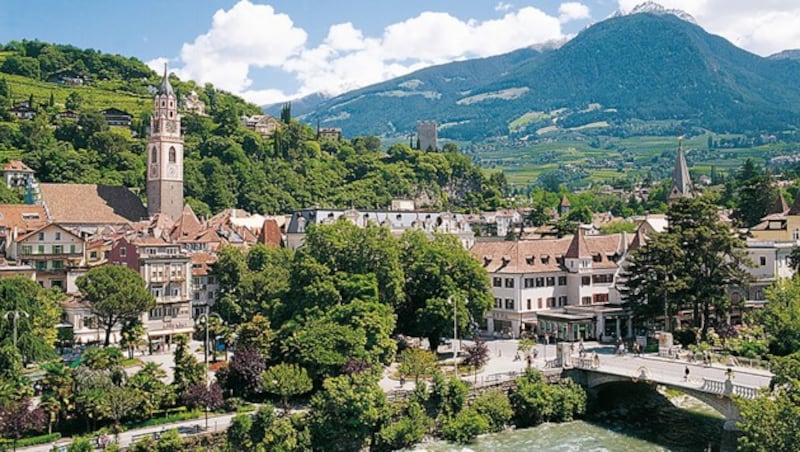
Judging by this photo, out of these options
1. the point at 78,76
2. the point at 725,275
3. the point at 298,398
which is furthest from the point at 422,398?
the point at 78,76

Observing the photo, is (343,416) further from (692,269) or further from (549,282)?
(549,282)

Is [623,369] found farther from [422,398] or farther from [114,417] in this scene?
[114,417]

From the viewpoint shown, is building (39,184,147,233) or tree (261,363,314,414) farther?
building (39,184,147,233)

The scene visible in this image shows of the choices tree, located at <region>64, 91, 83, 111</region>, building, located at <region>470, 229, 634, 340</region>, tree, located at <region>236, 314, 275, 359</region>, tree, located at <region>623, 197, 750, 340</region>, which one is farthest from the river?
tree, located at <region>64, 91, 83, 111</region>

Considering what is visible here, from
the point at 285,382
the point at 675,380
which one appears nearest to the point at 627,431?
the point at 675,380

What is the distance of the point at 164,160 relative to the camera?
9681 centimetres

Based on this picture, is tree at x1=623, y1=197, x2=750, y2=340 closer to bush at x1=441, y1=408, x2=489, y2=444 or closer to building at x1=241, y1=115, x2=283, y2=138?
Answer: bush at x1=441, y1=408, x2=489, y2=444

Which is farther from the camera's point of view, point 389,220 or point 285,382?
point 389,220

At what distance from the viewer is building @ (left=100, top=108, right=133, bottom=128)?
139m

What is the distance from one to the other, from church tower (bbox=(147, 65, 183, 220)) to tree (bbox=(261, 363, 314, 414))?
5827 centimetres

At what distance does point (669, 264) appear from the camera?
55.5m

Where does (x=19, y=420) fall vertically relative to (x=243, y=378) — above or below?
below

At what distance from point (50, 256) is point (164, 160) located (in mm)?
33275

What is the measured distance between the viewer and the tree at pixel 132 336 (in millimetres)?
54656
